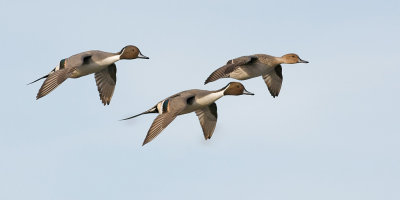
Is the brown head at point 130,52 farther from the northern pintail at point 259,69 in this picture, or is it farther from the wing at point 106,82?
the northern pintail at point 259,69

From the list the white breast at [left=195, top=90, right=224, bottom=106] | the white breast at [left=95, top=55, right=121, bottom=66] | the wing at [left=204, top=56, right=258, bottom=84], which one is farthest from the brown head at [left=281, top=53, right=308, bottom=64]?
the white breast at [left=95, top=55, right=121, bottom=66]

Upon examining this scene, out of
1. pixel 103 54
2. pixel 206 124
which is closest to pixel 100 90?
pixel 103 54

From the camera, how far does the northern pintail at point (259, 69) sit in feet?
73.3

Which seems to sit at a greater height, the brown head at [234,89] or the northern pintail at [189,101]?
the brown head at [234,89]

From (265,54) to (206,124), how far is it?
2.88 m

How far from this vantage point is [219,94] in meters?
20.8

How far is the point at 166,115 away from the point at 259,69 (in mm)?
4517

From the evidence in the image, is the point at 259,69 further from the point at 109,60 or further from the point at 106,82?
the point at 106,82

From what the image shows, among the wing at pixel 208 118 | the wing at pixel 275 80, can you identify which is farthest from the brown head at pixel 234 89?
the wing at pixel 275 80

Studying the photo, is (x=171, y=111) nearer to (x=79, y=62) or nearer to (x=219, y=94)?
(x=219, y=94)

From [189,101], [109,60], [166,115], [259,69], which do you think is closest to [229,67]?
[259,69]

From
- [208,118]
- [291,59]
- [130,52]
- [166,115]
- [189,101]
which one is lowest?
[208,118]

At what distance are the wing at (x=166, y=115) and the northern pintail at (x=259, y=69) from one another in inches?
49.6

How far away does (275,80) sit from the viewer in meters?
24.9
